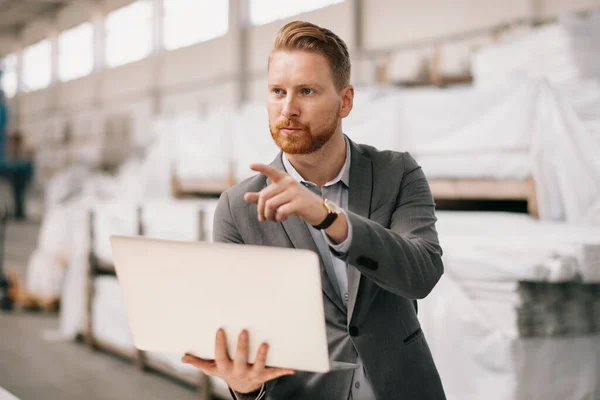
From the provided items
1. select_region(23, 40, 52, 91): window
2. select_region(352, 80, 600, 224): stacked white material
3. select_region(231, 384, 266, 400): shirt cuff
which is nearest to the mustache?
select_region(231, 384, 266, 400): shirt cuff

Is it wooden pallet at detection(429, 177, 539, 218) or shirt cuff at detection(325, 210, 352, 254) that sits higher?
wooden pallet at detection(429, 177, 539, 218)

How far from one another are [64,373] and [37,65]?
36.3 ft

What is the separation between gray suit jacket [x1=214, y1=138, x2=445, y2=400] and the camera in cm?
119

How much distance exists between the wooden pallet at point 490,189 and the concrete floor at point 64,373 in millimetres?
1834

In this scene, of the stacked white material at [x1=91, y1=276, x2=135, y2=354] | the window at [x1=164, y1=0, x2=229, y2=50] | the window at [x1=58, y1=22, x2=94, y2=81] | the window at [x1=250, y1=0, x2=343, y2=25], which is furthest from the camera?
the window at [x1=58, y1=22, x2=94, y2=81]

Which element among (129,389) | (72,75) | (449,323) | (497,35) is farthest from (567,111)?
(72,75)

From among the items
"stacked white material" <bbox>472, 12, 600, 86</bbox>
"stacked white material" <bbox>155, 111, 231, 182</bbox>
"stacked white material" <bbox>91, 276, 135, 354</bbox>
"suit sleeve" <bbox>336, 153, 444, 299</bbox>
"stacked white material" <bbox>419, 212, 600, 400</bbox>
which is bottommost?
"stacked white material" <bbox>91, 276, 135, 354</bbox>

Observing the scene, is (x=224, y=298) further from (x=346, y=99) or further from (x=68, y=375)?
(x=68, y=375)

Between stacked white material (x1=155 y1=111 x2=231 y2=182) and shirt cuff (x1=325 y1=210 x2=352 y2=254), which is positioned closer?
shirt cuff (x1=325 y1=210 x2=352 y2=254)

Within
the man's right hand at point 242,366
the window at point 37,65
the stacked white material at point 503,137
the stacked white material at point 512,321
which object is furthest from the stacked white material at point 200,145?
the window at point 37,65

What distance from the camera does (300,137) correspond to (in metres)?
1.14

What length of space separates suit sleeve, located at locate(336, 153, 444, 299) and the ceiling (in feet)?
32.2

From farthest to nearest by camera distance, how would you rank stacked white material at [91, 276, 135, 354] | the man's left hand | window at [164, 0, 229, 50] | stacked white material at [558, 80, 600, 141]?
1. window at [164, 0, 229, 50]
2. stacked white material at [91, 276, 135, 354]
3. stacked white material at [558, 80, 600, 141]
4. the man's left hand

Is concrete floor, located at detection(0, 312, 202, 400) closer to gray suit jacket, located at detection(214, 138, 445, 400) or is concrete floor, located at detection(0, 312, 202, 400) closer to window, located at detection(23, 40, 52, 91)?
gray suit jacket, located at detection(214, 138, 445, 400)
